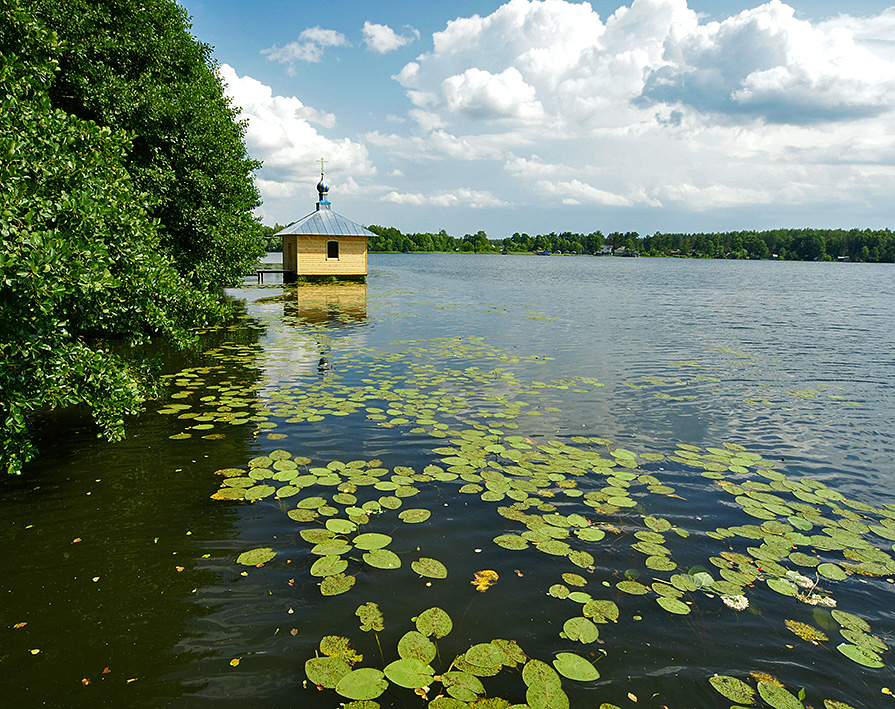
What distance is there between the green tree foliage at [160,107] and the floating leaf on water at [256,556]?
24.8 feet

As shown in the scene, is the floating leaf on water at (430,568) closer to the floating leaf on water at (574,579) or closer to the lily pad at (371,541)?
the lily pad at (371,541)

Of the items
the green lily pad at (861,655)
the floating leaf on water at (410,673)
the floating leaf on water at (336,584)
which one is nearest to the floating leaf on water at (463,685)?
the floating leaf on water at (410,673)

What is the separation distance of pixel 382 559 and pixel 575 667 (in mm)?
1831

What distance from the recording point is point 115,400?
5488 millimetres

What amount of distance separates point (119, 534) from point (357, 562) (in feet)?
7.75

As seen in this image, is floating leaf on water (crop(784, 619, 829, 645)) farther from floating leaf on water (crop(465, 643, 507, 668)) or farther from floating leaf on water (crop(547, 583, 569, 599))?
floating leaf on water (crop(465, 643, 507, 668))

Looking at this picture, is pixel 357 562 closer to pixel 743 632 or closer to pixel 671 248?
pixel 743 632

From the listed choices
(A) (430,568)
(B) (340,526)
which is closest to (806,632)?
(A) (430,568)

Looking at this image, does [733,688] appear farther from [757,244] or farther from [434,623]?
[757,244]

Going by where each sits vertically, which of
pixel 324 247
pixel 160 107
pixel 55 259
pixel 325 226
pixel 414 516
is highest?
pixel 160 107

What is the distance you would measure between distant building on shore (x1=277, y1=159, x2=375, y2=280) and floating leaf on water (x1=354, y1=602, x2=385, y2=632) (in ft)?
106

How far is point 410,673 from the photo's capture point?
316cm

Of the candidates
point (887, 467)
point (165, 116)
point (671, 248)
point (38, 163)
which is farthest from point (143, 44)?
point (671, 248)

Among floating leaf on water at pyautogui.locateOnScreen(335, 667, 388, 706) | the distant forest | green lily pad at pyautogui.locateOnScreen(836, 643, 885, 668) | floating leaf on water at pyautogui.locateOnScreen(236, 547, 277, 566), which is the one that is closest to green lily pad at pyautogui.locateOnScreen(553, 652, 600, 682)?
floating leaf on water at pyautogui.locateOnScreen(335, 667, 388, 706)
